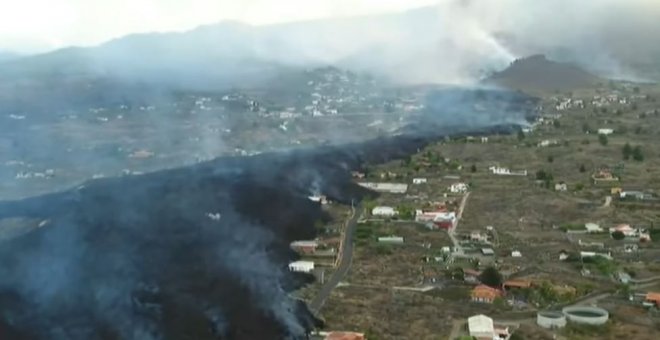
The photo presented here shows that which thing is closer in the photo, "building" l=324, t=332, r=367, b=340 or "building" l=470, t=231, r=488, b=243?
"building" l=324, t=332, r=367, b=340

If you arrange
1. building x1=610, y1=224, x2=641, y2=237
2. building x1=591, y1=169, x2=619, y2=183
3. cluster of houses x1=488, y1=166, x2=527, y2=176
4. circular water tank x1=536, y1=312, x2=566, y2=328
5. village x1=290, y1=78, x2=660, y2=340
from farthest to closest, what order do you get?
cluster of houses x1=488, y1=166, x2=527, y2=176 → building x1=591, y1=169, x2=619, y2=183 → building x1=610, y1=224, x2=641, y2=237 → village x1=290, y1=78, x2=660, y2=340 → circular water tank x1=536, y1=312, x2=566, y2=328

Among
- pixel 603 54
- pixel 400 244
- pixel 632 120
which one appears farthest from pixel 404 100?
pixel 400 244

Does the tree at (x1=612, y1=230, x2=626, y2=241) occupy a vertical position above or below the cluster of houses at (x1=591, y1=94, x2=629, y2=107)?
below

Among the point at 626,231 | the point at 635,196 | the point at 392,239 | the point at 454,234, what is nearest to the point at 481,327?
the point at 392,239

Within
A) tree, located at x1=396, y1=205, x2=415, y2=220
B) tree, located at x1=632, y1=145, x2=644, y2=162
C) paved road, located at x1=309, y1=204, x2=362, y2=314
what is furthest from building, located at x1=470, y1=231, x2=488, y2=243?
tree, located at x1=632, y1=145, x2=644, y2=162

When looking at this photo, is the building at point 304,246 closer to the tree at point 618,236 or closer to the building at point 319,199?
the building at point 319,199

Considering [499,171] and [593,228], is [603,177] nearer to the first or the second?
[499,171]

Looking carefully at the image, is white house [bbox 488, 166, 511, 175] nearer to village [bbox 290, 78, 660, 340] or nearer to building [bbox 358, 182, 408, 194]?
village [bbox 290, 78, 660, 340]
